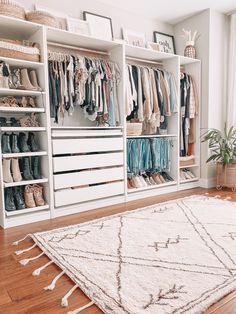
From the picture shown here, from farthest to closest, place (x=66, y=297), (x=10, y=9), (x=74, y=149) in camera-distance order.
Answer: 1. (x=74, y=149)
2. (x=10, y=9)
3. (x=66, y=297)

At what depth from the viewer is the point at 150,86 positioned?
128 inches

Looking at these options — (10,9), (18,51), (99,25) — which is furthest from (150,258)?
(99,25)

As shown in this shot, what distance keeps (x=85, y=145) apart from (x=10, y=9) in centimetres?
139

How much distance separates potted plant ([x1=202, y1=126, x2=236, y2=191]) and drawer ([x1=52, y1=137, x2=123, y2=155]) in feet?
4.34

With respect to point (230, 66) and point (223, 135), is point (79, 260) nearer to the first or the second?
point (223, 135)

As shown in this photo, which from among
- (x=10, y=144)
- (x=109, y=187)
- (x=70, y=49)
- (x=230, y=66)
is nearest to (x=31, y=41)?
(x=70, y=49)

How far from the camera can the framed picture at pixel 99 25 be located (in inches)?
124

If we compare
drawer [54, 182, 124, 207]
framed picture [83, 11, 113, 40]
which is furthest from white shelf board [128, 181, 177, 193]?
framed picture [83, 11, 113, 40]

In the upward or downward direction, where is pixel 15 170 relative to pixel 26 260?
upward

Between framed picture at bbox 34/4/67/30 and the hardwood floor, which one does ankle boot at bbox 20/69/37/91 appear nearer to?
framed picture at bbox 34/4/67/30

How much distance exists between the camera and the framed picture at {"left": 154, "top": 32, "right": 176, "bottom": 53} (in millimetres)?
3787

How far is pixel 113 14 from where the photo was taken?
338cm

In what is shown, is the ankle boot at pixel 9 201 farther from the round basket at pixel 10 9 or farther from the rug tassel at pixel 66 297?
the round basket at pixel 10 9

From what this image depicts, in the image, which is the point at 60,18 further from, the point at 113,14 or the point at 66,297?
the point at 66,297
